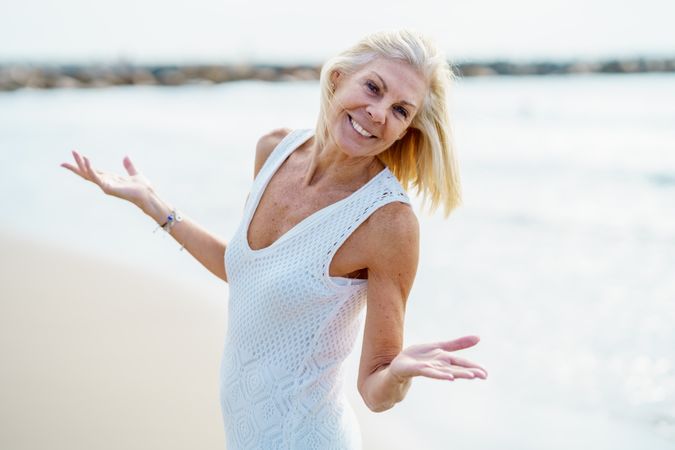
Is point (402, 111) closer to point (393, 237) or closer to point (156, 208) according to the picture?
point (393, 237)

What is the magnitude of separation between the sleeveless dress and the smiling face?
10 centimetres

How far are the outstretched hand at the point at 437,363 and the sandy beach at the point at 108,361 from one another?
7.62 ft

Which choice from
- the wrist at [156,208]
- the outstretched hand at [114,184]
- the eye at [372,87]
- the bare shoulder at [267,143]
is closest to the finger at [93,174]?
the outstretched hand at [114,184]

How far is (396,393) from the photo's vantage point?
185 cm

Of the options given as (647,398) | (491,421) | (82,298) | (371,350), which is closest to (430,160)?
(371,350)

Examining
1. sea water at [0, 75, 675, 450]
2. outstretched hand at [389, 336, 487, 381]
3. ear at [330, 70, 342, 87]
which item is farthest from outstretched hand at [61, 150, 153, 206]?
outstretched hand at [389, 336, 487, 381]

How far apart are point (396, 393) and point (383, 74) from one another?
791 mm

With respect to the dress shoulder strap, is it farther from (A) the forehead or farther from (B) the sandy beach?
(B) the sandy beach

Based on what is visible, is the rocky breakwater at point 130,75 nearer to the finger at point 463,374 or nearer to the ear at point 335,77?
the ear at point 335,77

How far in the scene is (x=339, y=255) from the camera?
1.92 m

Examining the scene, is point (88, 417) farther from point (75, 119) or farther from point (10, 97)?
point (10, 97)

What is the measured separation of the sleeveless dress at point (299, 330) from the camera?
193 cm

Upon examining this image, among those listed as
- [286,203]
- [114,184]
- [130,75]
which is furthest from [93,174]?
[130,75]

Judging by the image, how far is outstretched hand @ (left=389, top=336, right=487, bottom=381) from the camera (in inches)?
65.2
